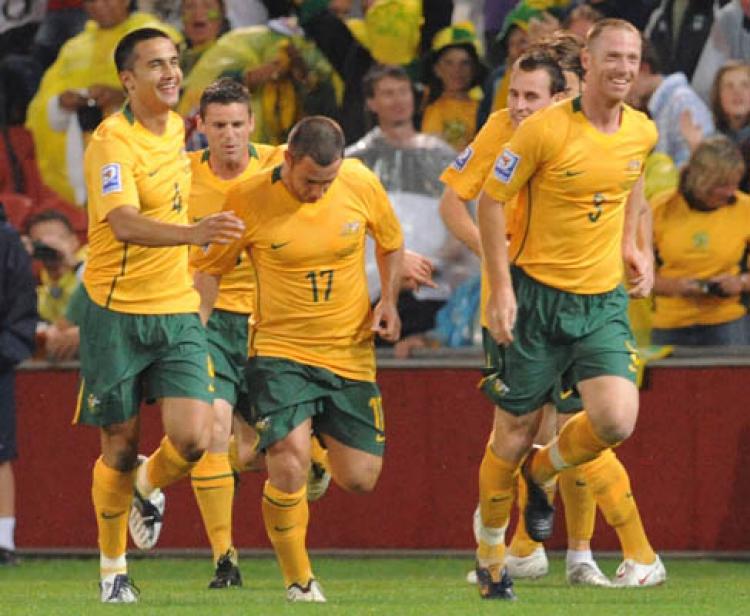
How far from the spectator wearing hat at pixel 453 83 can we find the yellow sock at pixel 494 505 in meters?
3.85

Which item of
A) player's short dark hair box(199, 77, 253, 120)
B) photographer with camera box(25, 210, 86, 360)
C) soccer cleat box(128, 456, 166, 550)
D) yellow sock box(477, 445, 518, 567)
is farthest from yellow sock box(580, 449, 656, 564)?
photographer with camera box(25, 210, 86, 360)

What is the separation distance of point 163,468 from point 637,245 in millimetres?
2323

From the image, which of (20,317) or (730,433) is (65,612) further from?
(730,433)

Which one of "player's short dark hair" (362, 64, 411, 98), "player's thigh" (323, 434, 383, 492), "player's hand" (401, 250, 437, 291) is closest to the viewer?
"player's thigh" (323, 434, 383, 492)

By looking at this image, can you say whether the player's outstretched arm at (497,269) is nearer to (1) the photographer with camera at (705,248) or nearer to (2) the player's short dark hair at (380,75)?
(1) the photographer with camera at (705,248)

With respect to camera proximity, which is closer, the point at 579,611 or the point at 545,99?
the point at 579,611

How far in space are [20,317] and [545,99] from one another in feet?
11.9

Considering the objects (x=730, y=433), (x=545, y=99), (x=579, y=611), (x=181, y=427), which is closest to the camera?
(x=579, y=611)

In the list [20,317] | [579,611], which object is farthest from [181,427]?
[20,317]

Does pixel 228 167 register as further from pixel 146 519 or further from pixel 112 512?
pixel 112 512

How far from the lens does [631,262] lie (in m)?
8.73

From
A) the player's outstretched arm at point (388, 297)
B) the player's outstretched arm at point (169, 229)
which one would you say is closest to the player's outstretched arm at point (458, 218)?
the player's outstretched arm at point (388, 297)

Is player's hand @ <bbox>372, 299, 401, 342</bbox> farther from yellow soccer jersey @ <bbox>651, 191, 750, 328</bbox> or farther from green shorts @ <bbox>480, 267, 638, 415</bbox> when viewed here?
yellow soccer jersey @ <bbox>651, 191, 750, 328</bbox>

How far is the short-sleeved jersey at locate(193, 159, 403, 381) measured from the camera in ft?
27.8
